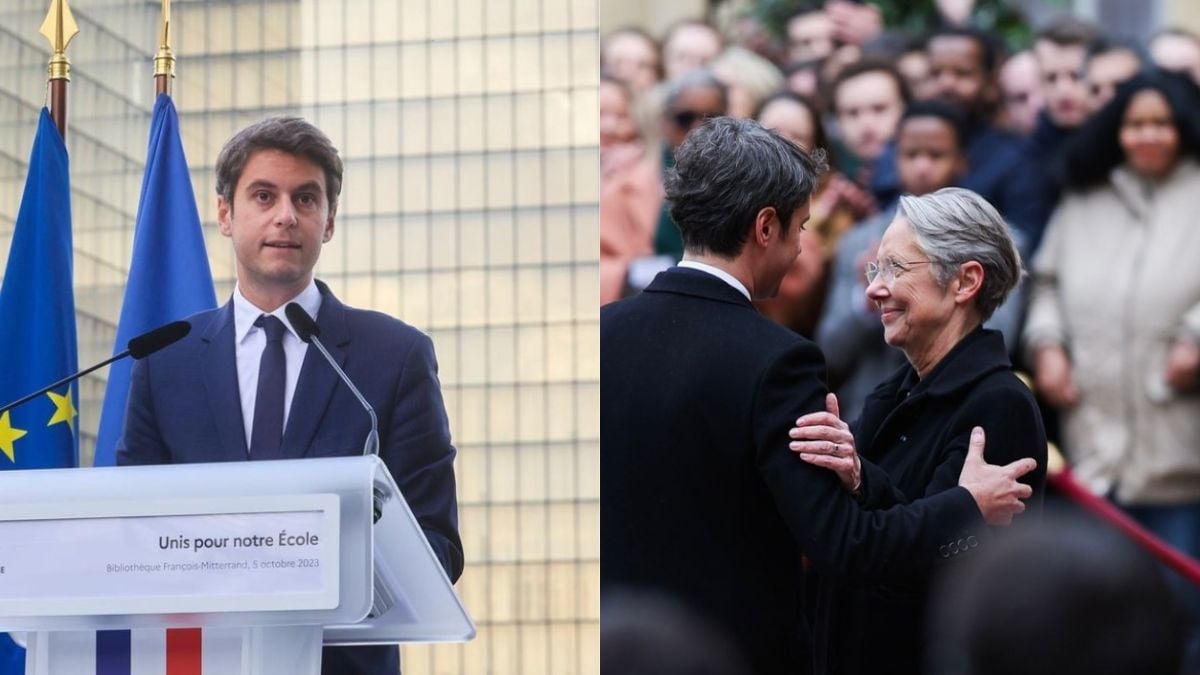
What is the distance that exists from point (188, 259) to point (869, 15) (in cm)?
190

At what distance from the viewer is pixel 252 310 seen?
4176 millimetres

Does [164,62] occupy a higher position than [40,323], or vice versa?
[164,62]

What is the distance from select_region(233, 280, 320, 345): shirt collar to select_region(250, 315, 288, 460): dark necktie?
0.06m

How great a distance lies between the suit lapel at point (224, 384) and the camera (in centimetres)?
400

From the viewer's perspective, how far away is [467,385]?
171 inches

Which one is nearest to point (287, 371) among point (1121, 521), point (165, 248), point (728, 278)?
point (165, 248)

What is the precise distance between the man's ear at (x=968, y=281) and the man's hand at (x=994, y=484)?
1.01ft

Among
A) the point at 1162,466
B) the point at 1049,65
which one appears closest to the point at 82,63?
the point at 1049,65

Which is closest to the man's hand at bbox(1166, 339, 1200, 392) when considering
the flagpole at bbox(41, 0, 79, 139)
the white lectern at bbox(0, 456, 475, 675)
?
the white lectern at bbox(0, 456, 475, 675)

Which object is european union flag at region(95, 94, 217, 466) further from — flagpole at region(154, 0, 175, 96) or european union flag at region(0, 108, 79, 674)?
european union flag at region(0, 108, 79, 674)

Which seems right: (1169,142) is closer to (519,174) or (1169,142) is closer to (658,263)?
(658,263)

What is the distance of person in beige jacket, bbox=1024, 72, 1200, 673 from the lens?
438 cm

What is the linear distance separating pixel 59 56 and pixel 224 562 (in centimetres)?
269

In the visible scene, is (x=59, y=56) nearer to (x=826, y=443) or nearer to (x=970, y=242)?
(x=970, y=242)
